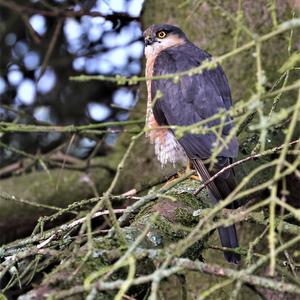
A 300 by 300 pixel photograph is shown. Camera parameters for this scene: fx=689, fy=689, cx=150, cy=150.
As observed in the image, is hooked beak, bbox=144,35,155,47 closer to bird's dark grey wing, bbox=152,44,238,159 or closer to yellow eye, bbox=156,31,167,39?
yellow eye, bbox=156,31,167,39

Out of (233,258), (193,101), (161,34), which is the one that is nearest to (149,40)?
(161,34)

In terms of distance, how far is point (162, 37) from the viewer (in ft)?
15.2

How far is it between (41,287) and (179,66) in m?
2.62

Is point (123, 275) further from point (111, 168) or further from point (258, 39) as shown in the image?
point (111, 168)

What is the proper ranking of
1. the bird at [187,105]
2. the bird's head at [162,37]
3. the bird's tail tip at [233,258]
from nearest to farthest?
the bird's tail tip at [233,258]
the bird at [187,105]
the bird's head at [162,37]

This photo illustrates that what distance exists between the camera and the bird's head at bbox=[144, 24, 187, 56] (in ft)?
14.9

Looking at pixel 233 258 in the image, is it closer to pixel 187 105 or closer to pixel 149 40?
pixel 187 105

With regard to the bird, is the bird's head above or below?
above

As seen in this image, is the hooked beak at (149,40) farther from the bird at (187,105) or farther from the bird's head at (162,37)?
the bird at (187,105)

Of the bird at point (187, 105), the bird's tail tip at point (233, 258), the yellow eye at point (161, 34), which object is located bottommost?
the bird's tail tip at point (233, 258)

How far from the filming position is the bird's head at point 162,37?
454cm

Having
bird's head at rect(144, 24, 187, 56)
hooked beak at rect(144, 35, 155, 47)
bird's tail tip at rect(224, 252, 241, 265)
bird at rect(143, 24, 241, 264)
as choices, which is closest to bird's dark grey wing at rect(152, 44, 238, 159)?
bird at rect(143, 24, 241, 264)

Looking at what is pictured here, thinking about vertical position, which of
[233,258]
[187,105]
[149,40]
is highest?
[149,40]

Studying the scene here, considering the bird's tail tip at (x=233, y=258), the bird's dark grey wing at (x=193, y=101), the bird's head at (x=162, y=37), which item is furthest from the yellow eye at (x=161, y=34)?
the bird's tail tip at (x=233, y=258)
